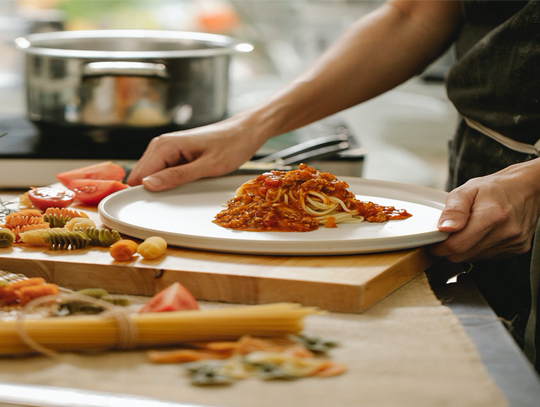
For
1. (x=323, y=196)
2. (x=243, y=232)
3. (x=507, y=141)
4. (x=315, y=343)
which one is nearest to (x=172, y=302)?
(x=315, y=343)

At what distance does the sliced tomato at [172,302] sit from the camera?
793 mm

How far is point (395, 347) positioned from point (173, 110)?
113cm

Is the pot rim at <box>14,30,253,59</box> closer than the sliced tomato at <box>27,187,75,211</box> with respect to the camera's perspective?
No

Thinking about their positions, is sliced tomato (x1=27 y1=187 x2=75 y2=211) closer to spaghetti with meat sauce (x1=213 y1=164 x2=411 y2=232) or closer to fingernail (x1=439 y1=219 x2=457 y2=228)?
spaghetti with meat sauce (x1=213 y1=164 x2=411 y2=232)

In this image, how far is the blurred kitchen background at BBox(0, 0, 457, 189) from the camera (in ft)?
8.77

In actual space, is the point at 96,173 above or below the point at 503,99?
below

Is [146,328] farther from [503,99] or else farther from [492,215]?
[503,99]

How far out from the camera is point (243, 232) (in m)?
1.09

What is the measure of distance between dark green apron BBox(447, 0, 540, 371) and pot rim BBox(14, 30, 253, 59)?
674mm

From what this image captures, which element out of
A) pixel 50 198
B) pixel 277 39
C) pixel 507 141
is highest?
pixel 277 39

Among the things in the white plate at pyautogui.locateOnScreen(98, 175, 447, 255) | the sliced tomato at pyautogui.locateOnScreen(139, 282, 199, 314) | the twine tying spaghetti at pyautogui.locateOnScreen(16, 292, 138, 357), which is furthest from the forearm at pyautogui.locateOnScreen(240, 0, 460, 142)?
the twine tying spaghetti at pyautogui.locateOnScreen(16, 292, 138, 357)

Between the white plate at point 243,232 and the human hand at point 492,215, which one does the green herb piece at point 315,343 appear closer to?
the white plate at point 243,232

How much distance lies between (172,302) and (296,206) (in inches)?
15.2

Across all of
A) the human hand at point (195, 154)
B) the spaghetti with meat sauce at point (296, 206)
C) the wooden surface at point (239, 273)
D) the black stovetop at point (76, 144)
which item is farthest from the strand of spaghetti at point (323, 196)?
the black stovetop at point (76, 144)
